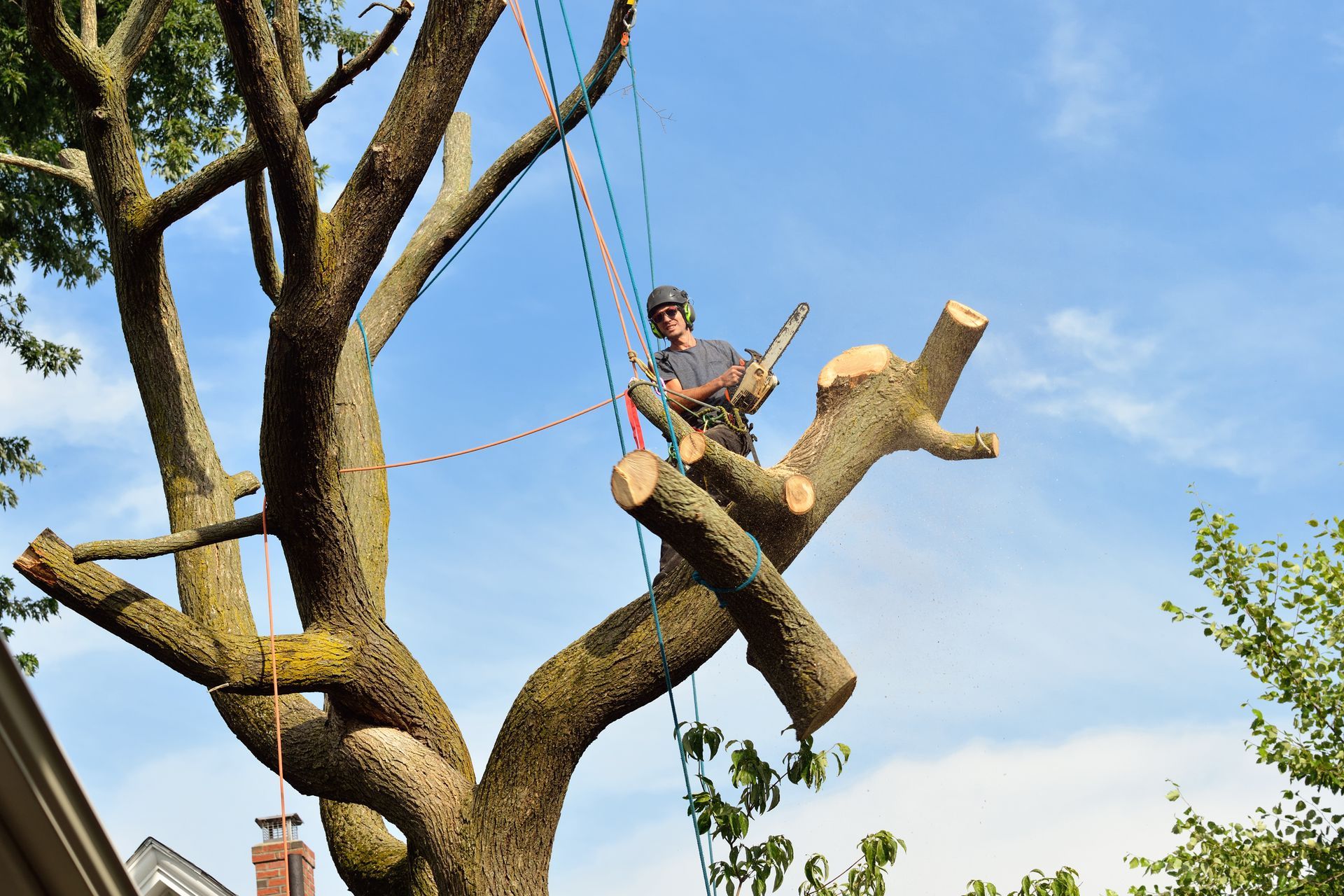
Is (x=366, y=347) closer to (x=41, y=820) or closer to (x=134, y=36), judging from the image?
(x=134, y=36)

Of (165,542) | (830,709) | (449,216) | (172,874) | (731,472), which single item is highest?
(449,216)

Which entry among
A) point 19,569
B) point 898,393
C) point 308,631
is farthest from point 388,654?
point 898,393

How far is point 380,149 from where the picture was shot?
14.8 ft

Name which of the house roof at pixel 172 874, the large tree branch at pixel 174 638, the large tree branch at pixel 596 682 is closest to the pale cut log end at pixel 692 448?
the large tree branch at pixel 596 682

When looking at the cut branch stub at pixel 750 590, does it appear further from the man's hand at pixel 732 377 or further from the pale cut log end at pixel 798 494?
the man's hand at pixel 732 377

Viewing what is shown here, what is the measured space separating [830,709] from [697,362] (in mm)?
1984

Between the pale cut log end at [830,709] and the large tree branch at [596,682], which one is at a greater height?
the large tree branch at [596,682]

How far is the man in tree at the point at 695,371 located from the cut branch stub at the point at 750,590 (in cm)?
84

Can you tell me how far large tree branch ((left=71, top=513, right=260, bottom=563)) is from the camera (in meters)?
4.71

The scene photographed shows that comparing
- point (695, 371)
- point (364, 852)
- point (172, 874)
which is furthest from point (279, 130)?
point (172, 874)

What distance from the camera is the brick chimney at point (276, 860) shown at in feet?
30.4

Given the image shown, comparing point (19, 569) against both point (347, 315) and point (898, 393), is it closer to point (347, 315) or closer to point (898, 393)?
point (347, 315)

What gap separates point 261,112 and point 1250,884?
22.2 feet

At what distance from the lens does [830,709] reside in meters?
4.80
